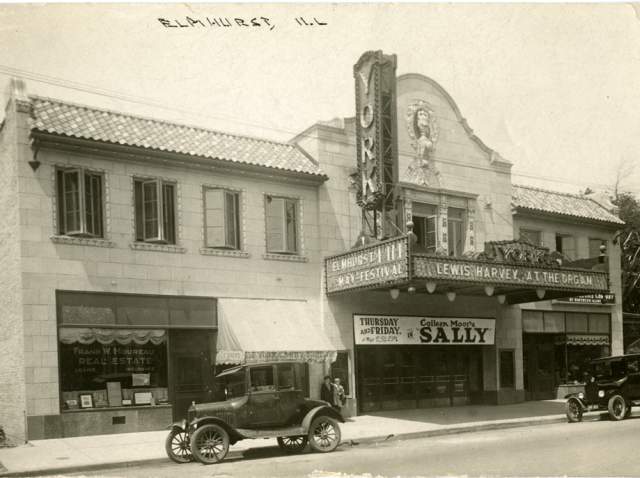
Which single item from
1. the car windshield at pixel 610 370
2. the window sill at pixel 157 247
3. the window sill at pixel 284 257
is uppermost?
the window sill at pixel 157 247

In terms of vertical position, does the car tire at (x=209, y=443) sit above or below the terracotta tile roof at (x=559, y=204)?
below

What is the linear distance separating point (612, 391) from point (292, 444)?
9584 mm

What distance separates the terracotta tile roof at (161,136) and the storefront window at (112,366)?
486 centimetres

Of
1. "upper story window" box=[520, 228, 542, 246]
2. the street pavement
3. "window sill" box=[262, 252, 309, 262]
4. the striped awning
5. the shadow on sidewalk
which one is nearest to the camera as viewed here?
the street pavement

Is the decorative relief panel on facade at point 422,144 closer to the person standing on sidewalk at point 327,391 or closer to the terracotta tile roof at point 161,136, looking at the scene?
the terracotta tile roof at point 161,136

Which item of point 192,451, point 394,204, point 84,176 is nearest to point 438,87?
point 394,204

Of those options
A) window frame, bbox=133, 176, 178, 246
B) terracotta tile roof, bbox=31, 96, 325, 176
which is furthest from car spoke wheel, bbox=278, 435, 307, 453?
terracotta tile roof, bbox=31, 96, 325, 176

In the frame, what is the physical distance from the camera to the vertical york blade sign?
21.8m

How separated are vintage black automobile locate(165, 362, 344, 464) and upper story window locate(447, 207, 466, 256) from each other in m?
11.0

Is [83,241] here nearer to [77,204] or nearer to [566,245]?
[77,204]

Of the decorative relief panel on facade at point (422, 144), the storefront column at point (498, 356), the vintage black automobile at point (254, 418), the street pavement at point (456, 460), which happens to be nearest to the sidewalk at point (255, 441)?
the street pavement at point (456, 460)

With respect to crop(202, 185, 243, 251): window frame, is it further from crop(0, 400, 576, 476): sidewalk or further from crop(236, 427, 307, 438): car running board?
crop(236, 427, 307, 438): car running board

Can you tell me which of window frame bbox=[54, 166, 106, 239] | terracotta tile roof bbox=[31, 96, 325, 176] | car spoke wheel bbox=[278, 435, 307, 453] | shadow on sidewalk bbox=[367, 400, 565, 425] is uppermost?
terracotta tile roof bbox=[31, 96, 325, 176]

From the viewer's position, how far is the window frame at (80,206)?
18.3 metres
